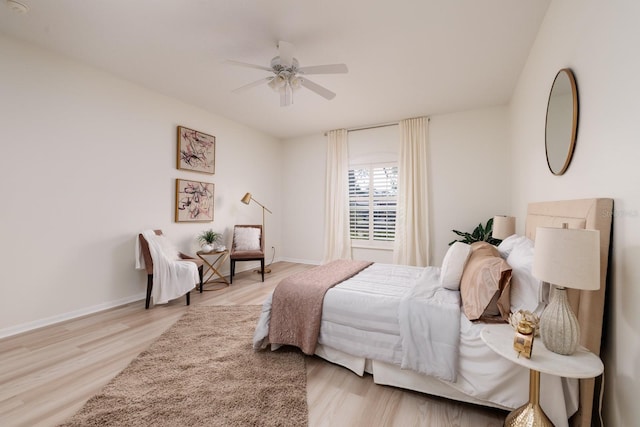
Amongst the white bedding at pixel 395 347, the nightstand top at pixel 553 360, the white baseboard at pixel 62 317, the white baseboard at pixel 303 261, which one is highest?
the nightstand top at pixel 553 360

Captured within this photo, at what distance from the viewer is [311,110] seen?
4.33 metres

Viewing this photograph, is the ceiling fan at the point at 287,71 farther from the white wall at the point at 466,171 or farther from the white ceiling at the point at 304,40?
the white wall at the point at 466,171

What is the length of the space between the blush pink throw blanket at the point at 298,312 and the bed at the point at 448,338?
2.5 inches

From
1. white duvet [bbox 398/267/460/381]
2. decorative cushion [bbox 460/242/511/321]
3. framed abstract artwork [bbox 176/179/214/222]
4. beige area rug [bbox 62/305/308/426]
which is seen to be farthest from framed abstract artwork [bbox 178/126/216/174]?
decorative cushion [bbox 460/242/511/321]

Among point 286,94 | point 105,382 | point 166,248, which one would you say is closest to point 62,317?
point 166,248

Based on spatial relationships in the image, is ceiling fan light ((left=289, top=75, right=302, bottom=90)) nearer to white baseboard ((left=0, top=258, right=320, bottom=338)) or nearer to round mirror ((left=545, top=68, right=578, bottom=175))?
round mirror ((left=545, top=68, right=578, bottom=175))

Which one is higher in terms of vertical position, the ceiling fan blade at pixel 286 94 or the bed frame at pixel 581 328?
the ceiling fan blade at pixel 286 94

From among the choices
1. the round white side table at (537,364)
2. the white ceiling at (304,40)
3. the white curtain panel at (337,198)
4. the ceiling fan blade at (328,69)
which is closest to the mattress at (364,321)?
the round white side table at (537,364)

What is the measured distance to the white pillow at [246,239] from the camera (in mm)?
4531

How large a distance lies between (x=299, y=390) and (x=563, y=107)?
2.59m

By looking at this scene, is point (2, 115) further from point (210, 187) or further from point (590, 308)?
point (590, 308)

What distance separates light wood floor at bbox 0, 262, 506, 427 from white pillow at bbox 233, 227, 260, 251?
179 cm

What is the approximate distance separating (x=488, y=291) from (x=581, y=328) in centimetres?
41

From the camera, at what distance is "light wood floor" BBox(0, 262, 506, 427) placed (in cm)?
154
